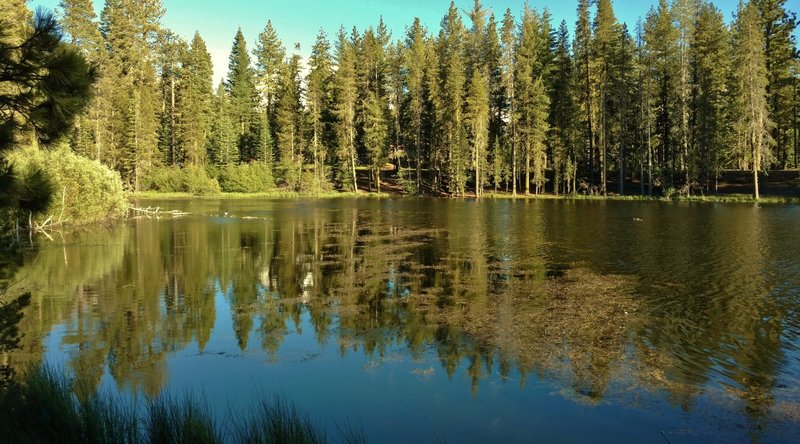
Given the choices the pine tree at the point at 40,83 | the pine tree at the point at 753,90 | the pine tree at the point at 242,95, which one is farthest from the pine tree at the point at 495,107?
the pine tree at the point at 40,83

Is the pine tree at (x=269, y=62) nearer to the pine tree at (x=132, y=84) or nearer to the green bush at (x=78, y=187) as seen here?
the pine tree at (x=132, y=84)

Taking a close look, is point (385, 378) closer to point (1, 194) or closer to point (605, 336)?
point (605, 336)

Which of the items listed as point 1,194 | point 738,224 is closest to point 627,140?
point 738,224

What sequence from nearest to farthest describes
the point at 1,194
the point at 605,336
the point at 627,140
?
the point at 1,194 → the point at 605,336 → the point at 627,140

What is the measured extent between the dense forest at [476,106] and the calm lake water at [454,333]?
4036cm

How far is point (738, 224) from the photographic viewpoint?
3244cm

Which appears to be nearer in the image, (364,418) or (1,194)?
(1,194)

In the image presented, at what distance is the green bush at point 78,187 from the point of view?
28.8 metres

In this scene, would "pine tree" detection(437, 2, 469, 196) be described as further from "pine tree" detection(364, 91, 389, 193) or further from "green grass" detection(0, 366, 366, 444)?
"green grass" detection(0, 366, 366, 444)

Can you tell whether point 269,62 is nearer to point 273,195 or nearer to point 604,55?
point 273,195

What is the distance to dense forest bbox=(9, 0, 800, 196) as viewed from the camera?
194ft

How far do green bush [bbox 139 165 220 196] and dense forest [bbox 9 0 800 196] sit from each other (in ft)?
0.98

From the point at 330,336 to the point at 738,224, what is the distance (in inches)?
1187

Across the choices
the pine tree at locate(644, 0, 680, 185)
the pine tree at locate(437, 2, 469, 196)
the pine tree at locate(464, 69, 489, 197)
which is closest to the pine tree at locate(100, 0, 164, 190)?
the pine tree at locate(437, 2, 469, 196)
